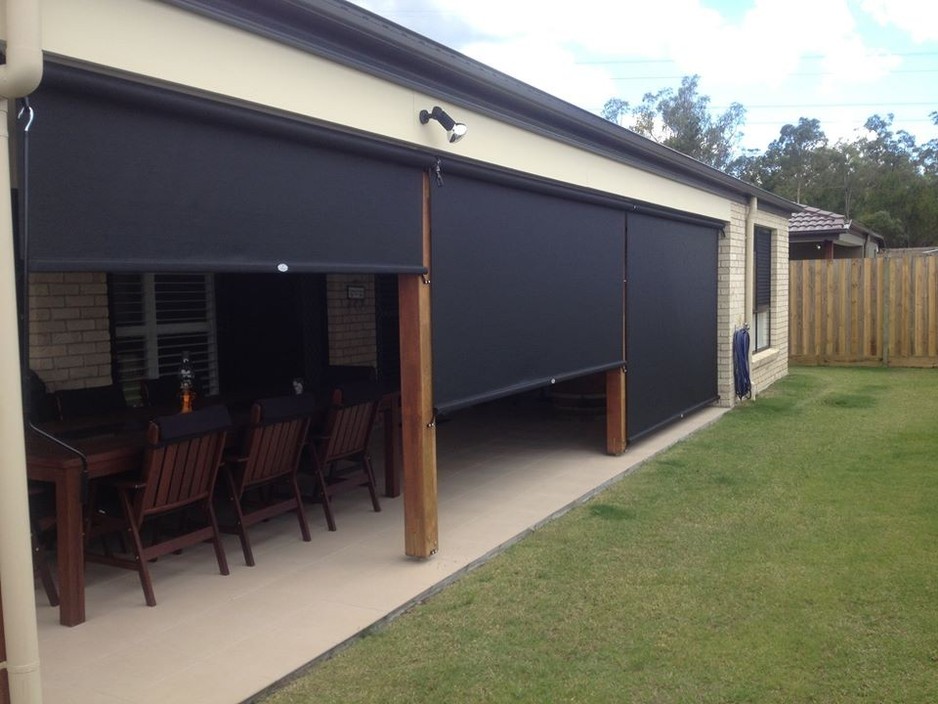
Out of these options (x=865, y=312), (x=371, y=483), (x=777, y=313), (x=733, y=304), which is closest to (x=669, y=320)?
(x=733, y=304)

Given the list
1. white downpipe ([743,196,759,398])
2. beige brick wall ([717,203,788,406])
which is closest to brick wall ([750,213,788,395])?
beige brick wall ([717,203,788,406])

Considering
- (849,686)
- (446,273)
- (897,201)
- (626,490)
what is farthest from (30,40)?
(897,201)

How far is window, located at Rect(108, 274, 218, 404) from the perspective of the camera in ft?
23.5

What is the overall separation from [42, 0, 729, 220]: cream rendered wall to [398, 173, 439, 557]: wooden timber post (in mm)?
505

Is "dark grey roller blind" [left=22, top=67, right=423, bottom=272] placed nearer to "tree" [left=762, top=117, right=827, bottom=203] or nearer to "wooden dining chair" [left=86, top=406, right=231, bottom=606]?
"wooden dining chair" [left=86, top=406, right=231, bottom=606]

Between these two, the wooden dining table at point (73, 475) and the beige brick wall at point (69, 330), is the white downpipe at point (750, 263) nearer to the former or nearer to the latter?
the beige brick wall at point (69, 330)

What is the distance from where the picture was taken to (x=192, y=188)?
3605 millimetres

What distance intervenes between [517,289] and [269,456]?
7.03ft

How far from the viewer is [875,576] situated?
4941 millimetres

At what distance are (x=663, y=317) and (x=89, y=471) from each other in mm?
6514

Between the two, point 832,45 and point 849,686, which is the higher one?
point 832,45

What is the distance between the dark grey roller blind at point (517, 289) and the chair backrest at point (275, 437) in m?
0.87

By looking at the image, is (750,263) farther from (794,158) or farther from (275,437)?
(794,158)

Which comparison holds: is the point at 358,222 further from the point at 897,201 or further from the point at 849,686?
the point at 897,201
